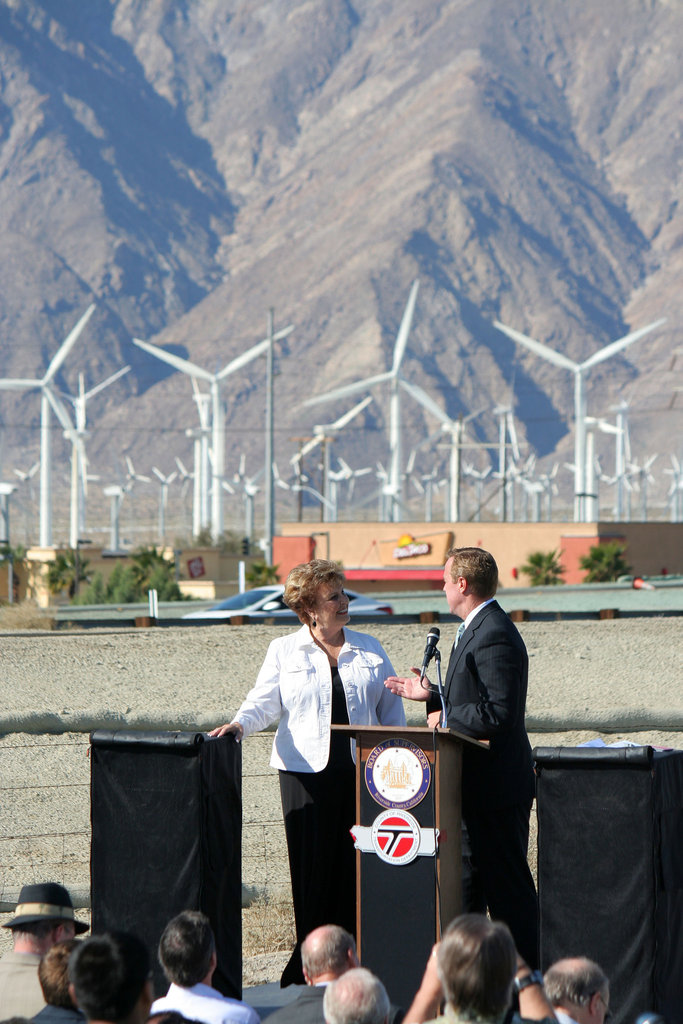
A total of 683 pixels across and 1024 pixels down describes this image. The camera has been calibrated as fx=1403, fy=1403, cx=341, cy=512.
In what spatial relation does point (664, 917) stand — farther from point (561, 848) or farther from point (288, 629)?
point (288, 629)

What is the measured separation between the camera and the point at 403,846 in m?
5.59

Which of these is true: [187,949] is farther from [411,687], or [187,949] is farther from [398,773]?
[411,687]

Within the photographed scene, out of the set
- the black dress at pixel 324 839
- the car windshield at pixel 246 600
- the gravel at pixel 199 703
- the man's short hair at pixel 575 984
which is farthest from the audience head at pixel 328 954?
the car windshield at pixel 246 600

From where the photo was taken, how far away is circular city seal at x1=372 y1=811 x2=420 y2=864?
5.56 m

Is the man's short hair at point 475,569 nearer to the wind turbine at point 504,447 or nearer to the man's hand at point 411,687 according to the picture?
the man's hand at point 411,687

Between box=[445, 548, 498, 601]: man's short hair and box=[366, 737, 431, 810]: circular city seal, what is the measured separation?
2.56 ft

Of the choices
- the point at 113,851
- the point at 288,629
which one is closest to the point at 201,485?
the point at 288,629

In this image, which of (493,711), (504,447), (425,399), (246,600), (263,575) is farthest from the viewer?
(425,399)

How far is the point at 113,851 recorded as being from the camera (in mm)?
6156

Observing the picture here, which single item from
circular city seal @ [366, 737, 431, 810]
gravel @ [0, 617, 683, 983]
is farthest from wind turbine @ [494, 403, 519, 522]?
circular city seal @ [366, 737, 431, 810]

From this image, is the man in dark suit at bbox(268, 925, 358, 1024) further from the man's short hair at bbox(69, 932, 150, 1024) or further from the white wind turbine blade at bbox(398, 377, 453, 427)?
the white wind turbine blade at bbox(398, 377, 453, 427)

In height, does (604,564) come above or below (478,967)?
above

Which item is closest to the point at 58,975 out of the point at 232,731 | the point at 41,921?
the point at 41,921

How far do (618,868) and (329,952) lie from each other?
1.41 m
